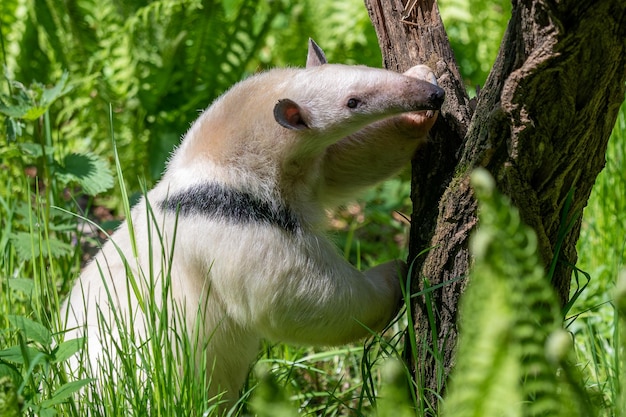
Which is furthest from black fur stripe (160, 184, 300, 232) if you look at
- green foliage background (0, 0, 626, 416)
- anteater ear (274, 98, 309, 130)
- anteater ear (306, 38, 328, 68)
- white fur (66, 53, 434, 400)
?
green foliage background (0, 0, 626, 416)

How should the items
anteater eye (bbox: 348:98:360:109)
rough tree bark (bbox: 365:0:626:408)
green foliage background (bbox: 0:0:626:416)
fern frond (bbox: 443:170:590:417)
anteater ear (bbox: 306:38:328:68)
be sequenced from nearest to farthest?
fern frond (bbox: 443:170:590:417)
rough tree bark (bbox: 365:0:626:408)
anteater eye (bbox: 348:98:360:109)
anteater ear (bbox: 306:38:328:68)
green foliage background (bbox: 0:0:626:416)

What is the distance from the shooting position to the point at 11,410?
7.99 feet

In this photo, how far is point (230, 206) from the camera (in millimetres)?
3607

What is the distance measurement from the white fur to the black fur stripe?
3 cm

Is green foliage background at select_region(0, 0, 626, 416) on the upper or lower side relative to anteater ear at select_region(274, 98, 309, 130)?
lower

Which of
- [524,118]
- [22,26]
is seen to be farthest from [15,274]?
[524,118]

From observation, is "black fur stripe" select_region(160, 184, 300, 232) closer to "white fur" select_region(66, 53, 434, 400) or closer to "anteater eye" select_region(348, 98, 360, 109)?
"white fur" select_region(66, 53, 434, 400)

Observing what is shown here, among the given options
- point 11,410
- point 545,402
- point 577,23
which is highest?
point 577,23

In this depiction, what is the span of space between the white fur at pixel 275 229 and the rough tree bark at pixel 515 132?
8.0 inches

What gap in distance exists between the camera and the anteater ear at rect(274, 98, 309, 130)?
11.9 feet

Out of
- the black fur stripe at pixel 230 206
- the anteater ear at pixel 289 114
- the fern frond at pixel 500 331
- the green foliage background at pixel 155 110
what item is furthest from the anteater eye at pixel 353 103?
the fern frond at pixel 500 331

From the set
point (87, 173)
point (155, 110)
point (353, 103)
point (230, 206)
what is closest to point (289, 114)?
point (353, 103)

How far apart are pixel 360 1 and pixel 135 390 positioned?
225 inches

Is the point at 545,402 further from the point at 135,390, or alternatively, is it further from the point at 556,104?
the point at 135,390
